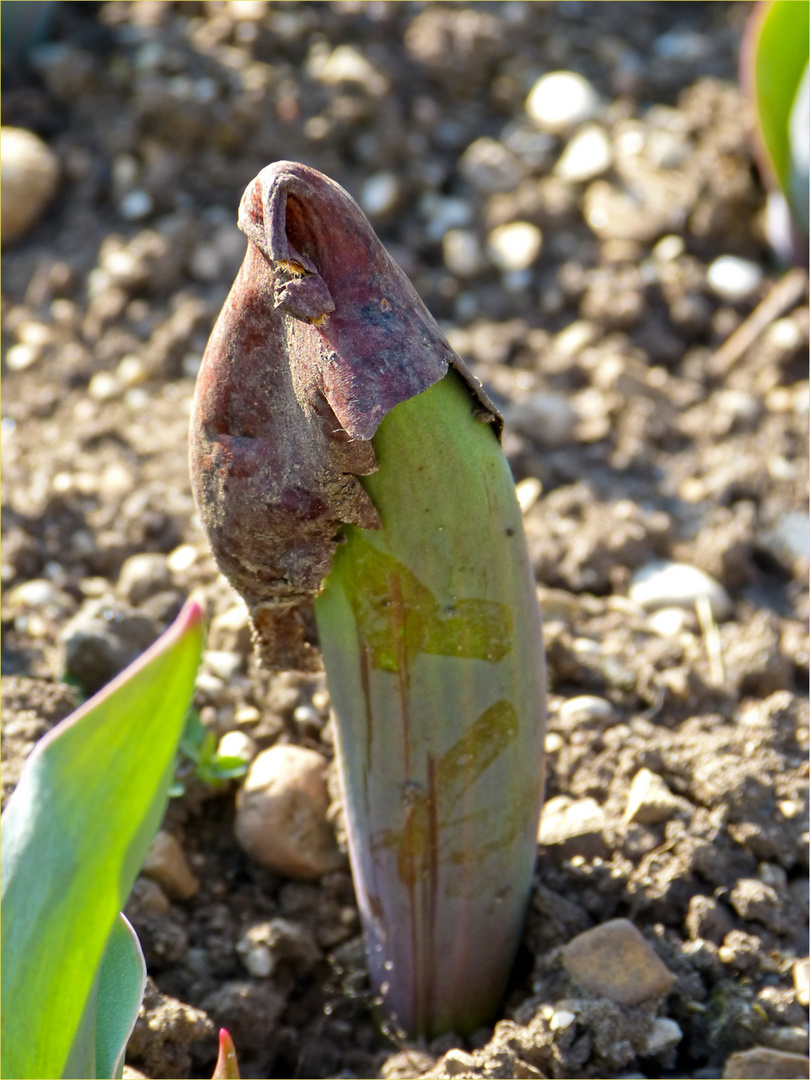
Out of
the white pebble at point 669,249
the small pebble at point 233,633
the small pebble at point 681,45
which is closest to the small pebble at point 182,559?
the small pebble at point 233,633

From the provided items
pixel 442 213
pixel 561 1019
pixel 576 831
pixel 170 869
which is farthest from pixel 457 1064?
pixel 442 213

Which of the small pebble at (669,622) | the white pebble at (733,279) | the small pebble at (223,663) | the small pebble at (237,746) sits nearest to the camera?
the small pebble at (237,746)

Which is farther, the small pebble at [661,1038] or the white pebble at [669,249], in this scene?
the white pebble at [669,249]

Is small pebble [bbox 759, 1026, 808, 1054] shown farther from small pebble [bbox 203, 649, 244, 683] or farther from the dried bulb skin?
small pebble [bbox 203, 649, 244, 683]

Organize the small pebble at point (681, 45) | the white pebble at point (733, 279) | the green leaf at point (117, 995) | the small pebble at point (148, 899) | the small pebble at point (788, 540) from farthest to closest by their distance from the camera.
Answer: the small pebble at point (681, 45), the white pebble at point (733, 279), the small pebble at point (788, 540), the small pebble at point (148, 899), the green leaf at point (117, 995)

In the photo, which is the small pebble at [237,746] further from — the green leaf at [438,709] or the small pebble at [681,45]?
the small pebble at [681,45]

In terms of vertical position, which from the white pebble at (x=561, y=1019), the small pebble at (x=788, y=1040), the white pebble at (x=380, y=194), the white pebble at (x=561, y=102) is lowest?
the small pebble at (x=788, y=1040)

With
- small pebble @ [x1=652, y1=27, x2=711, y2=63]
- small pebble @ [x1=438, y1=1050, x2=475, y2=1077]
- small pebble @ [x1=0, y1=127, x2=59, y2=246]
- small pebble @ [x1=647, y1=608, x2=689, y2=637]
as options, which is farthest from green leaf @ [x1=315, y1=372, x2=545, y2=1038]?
small pebble @ [x1=652, y1=27, x2=711, y2=63]
